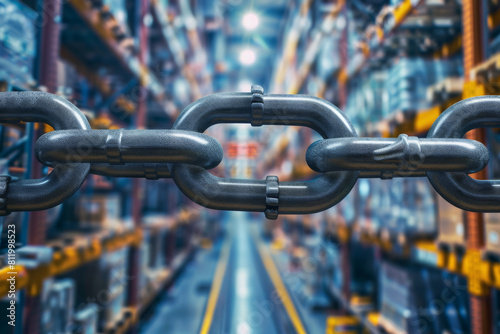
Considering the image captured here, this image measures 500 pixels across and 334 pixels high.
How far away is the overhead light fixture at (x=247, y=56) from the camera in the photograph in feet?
26.4

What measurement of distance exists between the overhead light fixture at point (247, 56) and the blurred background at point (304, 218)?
→ 161 inches

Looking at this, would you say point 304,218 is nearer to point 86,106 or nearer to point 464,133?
point 86,106

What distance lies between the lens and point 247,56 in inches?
320

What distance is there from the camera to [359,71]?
7.15 feet

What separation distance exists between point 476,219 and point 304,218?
3.13 metres

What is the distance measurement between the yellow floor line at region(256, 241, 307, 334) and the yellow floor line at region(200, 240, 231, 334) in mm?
692

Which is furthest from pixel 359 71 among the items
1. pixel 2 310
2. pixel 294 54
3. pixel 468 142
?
pixel 294 54

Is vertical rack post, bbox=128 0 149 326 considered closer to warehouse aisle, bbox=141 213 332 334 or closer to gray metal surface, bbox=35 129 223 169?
warehouse aisle, bbox=141 213 332 334

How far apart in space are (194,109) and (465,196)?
0.50 metres

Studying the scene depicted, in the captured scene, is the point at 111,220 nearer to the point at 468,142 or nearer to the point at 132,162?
the point at 132,162

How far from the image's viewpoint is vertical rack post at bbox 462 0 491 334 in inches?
43.4

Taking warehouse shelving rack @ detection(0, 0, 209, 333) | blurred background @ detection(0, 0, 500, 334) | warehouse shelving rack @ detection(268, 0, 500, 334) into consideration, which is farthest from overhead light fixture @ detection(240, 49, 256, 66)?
warehouse shelving rack @ detection(268, 0, 500, 334)

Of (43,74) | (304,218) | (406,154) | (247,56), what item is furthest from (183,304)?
(247,56)

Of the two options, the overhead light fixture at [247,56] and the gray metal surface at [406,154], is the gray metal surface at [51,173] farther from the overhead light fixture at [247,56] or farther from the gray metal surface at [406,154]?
the overhead light fixture at [247,56]
